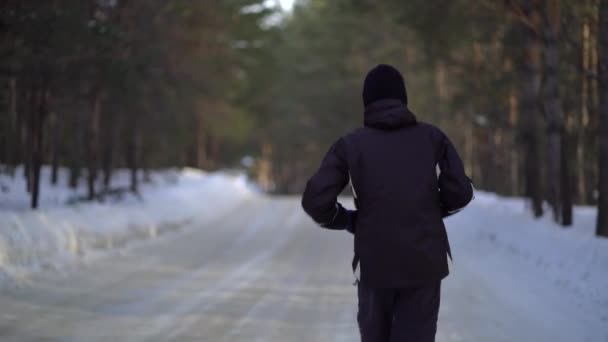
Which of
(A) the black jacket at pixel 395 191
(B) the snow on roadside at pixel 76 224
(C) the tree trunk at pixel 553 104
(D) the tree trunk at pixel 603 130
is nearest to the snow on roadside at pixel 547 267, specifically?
(D) the tree trunk at pixel 603 130

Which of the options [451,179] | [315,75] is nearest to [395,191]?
[451,179]

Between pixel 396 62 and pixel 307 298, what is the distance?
32993 millimetres

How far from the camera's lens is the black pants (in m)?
4.04

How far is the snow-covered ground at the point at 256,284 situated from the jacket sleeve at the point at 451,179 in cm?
374

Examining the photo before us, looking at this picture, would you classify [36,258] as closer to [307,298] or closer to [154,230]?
[307,298]

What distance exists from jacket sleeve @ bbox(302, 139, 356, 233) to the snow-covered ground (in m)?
3.66

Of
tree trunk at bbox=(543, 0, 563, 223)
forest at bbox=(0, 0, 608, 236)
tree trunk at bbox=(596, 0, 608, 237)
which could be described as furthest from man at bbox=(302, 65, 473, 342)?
tree trunk at bbox=(543, 0, 563, 223)

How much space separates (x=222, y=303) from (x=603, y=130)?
6.49 m

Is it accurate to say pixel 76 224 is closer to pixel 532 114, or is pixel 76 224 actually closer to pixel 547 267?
pixel 547 267

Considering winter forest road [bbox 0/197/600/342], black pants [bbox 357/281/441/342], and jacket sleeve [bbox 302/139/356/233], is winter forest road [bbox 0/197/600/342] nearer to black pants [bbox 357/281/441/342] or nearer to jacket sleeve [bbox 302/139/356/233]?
black pants [bbox 357/281/441/342]

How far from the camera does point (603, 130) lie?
11.8m

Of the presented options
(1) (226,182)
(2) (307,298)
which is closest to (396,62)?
(1) (226,182)

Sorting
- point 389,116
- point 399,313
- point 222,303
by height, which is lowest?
point 222,303

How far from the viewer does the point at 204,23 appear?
31344 mm
